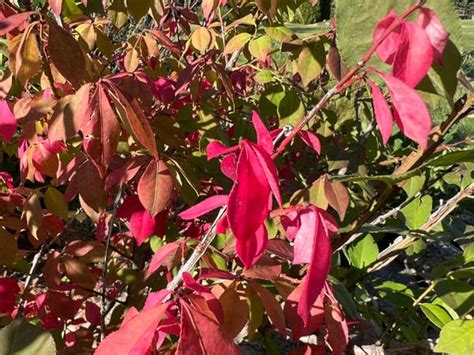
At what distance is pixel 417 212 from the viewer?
4.86ft

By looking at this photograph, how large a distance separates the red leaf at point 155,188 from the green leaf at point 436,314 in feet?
1.85

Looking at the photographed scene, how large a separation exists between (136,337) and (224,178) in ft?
2.55

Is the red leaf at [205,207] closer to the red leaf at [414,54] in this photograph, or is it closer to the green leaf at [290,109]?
the red leaf at [414,54]

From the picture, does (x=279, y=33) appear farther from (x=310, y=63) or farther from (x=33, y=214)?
(x=33, y=214)

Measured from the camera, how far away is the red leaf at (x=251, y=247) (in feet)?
1.87

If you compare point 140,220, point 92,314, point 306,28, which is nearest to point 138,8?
point 140,220

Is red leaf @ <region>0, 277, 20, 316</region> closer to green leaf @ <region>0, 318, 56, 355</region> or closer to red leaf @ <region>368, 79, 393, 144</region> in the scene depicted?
green leaf @ <region>0, 318, 56, 355</region>

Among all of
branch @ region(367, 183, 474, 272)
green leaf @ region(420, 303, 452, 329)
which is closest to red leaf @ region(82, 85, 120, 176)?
branch @ region(367, 183, 474, 272)

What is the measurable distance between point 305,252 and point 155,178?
45cm

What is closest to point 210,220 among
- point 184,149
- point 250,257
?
point 184,149

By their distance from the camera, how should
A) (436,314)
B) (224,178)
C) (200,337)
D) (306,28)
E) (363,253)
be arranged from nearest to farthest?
(200,337), (436,314), (224,178), (363,253), (306,28)

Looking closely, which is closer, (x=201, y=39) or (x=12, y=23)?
(x=12, y=23)

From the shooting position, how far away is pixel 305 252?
584mm

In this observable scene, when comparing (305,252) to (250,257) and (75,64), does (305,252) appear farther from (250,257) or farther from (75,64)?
(75,64)
